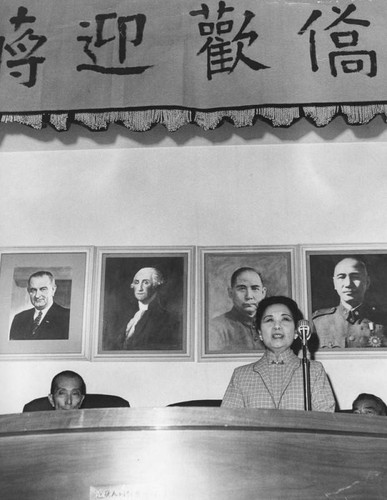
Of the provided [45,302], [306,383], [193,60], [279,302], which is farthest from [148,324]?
[306,383]

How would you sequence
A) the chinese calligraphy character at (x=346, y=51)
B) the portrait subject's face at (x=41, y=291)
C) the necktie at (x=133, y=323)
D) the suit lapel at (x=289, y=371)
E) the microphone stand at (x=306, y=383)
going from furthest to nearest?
the portrait subject's face at (x=41, y=291), the necktie at (x=133, y=323), the chinese calligraphy character at (x=346, y=51), the suit lapel at (x=289, y=371), the microphone stand at (x=306, y=383)

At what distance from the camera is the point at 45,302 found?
528 centimetres

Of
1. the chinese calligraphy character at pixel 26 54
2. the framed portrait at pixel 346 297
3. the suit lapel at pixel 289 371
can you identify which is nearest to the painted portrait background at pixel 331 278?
the framed portrait at pixel 346 297

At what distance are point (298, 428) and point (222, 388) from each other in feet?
10.0

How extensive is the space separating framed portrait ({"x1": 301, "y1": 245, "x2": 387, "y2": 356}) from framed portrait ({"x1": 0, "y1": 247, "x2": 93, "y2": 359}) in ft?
5.21

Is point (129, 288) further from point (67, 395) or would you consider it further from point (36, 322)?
point (67, 395)

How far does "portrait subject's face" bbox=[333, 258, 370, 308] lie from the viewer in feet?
16.8

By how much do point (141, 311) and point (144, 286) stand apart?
0.60 ft

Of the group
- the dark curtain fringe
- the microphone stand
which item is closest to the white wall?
the dark curtain fringe

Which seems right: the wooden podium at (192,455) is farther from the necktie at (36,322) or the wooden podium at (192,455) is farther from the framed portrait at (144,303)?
the necktie at (36,322)

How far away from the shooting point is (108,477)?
6.29 feet

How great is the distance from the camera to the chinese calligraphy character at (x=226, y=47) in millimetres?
4027

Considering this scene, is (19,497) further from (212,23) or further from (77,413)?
(212,23)

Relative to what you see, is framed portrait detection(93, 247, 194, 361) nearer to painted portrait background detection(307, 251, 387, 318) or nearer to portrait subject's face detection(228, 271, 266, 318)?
portrait subject's face detection(228, 271, 266, 318)
